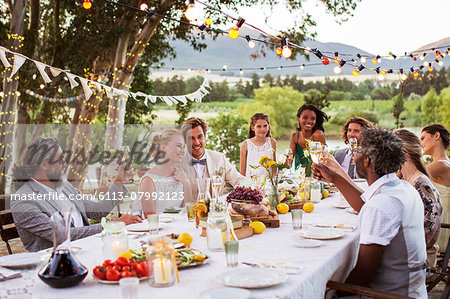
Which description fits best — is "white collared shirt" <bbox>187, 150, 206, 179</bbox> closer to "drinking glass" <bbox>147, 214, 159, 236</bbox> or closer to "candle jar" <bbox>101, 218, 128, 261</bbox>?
"drinking glass" <bbox>147, 214, 159, 236</bbox>

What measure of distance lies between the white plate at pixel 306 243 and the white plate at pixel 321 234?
9 cm

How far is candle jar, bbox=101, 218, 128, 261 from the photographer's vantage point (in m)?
1.86

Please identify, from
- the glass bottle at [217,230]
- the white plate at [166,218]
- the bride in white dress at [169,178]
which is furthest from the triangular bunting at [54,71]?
the glass bottle at [217,230]

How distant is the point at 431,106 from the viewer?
30.2ft

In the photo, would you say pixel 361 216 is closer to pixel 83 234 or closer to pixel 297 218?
pixel 297 218

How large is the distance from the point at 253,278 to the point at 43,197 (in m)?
1.60

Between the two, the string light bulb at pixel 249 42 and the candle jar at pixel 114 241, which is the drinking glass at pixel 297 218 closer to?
the candle jar at pixel 114 241

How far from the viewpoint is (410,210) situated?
1.97 m

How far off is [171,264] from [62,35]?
785cm

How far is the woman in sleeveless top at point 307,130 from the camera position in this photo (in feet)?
16.7

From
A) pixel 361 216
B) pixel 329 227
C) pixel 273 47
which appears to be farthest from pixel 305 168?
pixel 273 47

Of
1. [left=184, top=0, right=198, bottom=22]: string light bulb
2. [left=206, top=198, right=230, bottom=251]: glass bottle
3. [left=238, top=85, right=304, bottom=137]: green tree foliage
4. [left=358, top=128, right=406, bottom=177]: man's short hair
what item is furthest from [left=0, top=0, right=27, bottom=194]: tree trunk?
Answer: [left=358, top=128, right=406, bottom=177]: man's short hair

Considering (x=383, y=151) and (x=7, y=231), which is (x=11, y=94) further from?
(x=383, y=151)

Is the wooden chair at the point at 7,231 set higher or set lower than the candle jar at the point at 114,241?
lower
